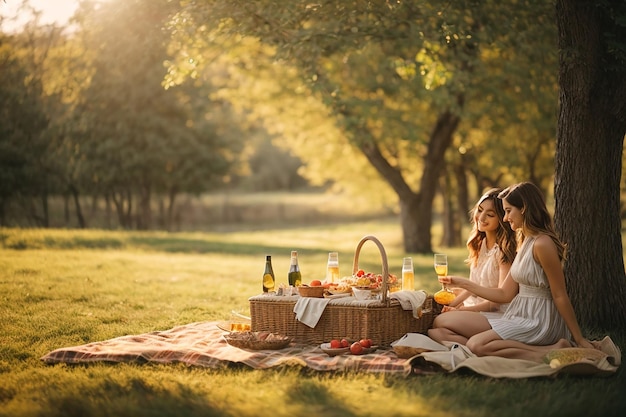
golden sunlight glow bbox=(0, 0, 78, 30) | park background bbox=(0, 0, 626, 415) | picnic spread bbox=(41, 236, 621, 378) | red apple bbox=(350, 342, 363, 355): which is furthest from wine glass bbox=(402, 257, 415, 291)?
golden sunlight glow bbox=(0, 0, 78, 30)

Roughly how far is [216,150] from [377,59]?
13882 millimetres

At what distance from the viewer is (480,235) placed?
759 centimetres

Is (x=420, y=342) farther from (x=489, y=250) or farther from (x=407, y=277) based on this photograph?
(x=489, y=250)

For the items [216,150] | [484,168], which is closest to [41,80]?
[216,150]

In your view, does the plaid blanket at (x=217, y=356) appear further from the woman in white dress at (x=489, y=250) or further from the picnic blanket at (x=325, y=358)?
the woman in white dress at (x=489, y=250)

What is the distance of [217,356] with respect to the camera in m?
6.67

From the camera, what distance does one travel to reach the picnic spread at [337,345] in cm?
620

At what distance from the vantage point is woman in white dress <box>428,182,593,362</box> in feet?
21.0

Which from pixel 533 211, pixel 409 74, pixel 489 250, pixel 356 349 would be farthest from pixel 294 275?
pixel 409 74

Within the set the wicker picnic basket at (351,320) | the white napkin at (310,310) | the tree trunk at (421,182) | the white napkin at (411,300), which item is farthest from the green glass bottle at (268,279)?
the tree trunk at (421,182)

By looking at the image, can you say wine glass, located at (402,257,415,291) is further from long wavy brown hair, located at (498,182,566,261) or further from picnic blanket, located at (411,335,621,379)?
long wavy brown hair, located at (498,182,566,261)

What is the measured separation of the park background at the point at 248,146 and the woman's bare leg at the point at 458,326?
3.45 feet

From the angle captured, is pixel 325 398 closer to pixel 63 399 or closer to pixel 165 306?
pixel 63 399

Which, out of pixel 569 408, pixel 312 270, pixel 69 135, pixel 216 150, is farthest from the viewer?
pixel 216 150
